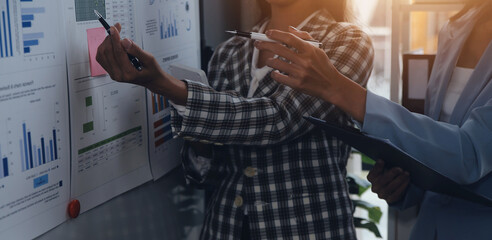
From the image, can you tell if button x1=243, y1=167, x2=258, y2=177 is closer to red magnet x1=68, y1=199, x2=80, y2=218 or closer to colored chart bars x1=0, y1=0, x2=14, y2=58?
red magnet x1=68, y1=199, x2=80, y2=218

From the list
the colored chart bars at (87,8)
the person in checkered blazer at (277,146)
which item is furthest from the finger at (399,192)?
the colored chart bars at (87,8)

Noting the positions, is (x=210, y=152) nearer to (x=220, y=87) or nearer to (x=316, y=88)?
(x=220, y=87)

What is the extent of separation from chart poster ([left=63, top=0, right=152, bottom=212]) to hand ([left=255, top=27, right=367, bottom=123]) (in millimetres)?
363

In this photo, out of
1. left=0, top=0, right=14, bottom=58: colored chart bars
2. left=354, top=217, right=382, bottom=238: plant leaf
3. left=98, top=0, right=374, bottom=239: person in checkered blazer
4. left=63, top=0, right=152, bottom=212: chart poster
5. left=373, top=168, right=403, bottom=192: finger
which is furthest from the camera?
left=354, top=217, right=382, bottom=238: plant leaf

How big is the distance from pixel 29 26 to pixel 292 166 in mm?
679

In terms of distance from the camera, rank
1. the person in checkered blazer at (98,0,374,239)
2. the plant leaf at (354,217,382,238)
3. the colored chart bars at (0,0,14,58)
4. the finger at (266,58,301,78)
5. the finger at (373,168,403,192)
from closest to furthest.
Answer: the colored chart bars at (0,0,14,58)
the finger at (266,58,301,78)
the person in checkered blazer at (98,0,374,239)
the finger at (373,168,403,192)
the plant leaf at (354,217,382,238)

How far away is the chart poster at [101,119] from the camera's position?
1.19 meters

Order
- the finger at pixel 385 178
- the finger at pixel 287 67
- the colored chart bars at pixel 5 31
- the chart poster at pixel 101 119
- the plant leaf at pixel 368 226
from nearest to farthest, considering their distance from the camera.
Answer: the colored chart bars at pixel 5 31 → the finger at pixel 287 67 → the chart poster at pixel 101 119 → the finger at pixel 385 178 → the plant leaf at pixel 368 226

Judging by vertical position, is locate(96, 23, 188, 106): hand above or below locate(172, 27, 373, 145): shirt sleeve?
above

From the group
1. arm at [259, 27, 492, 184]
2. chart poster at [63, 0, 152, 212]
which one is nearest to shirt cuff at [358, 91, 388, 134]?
arm at [259, 27, 492, 184]

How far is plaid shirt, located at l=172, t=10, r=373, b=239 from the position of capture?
1353 millimetres

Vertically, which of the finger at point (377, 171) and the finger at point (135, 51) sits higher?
the finger at point (135, 51)

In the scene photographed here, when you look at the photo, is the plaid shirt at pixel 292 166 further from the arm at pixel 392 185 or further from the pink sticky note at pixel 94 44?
the pink sticky note at pixel 94 44

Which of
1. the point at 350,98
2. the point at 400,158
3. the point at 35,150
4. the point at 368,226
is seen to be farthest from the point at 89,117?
the point at 368,226
